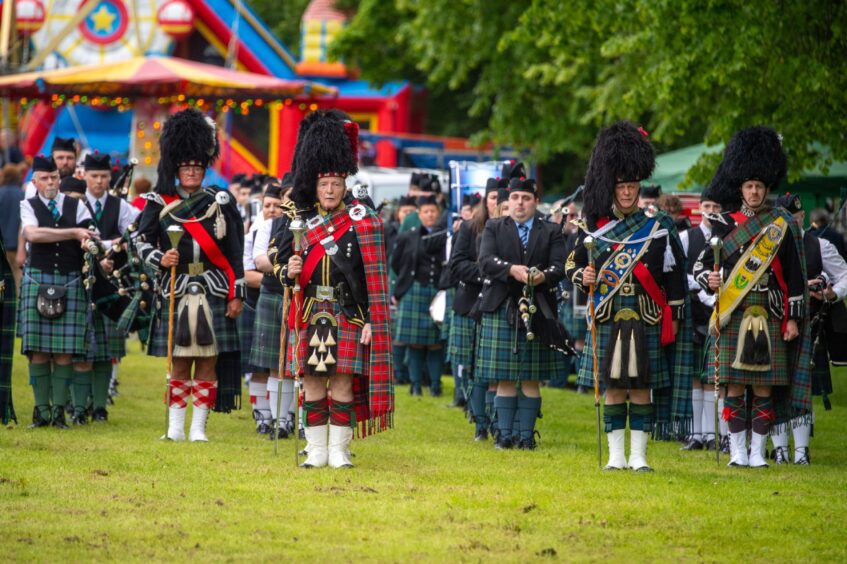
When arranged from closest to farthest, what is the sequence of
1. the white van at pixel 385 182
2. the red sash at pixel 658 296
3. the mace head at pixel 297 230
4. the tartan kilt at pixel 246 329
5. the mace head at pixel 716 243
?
the mace head at pixel 297 230, the red sash at pixel 658 296, the mace head at pixel 716 243, the tartan kilt at pixel 246 329, the white van at pixel 385 182

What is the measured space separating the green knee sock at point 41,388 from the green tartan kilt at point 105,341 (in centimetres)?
35

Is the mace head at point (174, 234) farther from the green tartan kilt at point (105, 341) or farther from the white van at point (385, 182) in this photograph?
the white van at point (385, 182)

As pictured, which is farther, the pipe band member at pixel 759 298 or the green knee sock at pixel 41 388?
the green knee sock at pixel 41 388

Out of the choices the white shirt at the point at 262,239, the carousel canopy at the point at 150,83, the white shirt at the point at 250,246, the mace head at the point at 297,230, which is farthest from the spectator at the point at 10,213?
the mace head at the point at 297,230

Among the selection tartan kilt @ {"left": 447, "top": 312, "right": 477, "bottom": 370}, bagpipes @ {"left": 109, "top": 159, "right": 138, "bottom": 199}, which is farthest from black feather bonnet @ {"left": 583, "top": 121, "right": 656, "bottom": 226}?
bagpipes @ {"left": 109, "top": 159, "right": 138, "bottom": 199}

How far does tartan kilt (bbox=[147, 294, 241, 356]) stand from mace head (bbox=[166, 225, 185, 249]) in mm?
477

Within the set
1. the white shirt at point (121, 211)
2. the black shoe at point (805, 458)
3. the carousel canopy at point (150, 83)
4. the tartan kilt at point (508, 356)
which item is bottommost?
the black shoe at point (805, 458)

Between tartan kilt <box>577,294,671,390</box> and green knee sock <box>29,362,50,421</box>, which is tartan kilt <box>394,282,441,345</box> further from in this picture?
tartan kilt <box>577,294,671,390</box>

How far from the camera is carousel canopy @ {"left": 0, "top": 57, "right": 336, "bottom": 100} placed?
22141 millimetres

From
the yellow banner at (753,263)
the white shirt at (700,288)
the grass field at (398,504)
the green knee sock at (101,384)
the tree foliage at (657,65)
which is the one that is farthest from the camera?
the tree foliage at (657,65)

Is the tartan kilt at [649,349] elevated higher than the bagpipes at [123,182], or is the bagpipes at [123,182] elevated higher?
the bagpipes at [123,182]

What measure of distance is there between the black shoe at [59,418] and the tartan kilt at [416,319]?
4719 millimetres

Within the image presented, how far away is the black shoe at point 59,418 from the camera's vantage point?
37.2 feet

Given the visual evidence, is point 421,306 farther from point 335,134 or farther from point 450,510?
point 450,510
